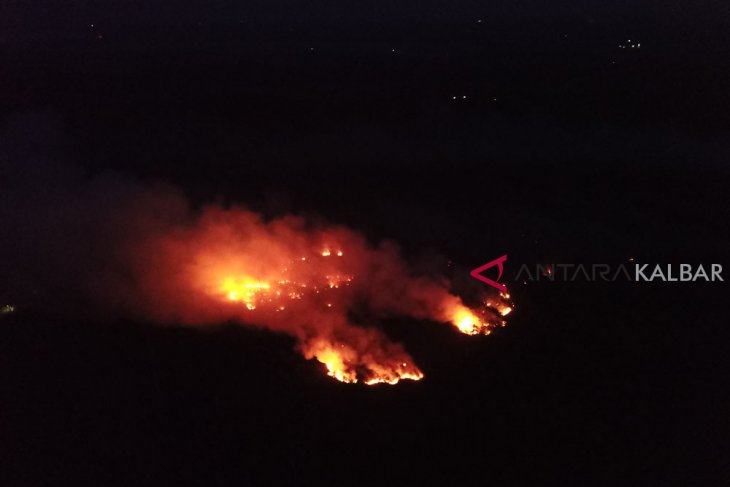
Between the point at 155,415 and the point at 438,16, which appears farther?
the point at 438,16

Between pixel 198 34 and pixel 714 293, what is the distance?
4942 cm

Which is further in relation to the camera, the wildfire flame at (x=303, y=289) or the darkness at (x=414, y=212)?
the wildfire flame at (x=303, y=289)

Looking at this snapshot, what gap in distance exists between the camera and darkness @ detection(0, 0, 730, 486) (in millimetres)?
16172

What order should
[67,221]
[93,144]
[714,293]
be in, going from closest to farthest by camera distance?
[714,293] < [67,221] < [93,144]

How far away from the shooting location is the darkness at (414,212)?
53.1 feet

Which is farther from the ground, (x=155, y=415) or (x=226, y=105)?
(x=226, y=105)

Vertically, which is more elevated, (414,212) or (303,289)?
(414,212)

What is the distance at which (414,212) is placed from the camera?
26266 millimetres

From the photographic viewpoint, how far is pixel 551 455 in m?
15.9

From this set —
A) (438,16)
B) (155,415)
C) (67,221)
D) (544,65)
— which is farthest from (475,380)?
(438,16)

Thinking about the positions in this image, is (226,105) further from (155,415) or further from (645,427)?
(645,427)

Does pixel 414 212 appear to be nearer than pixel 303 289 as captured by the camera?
No

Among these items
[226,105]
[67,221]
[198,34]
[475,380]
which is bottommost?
[475,380]

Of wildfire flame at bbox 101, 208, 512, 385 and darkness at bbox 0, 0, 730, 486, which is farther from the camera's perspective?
wildfire flame at bbox 101, 208, 512, 385
